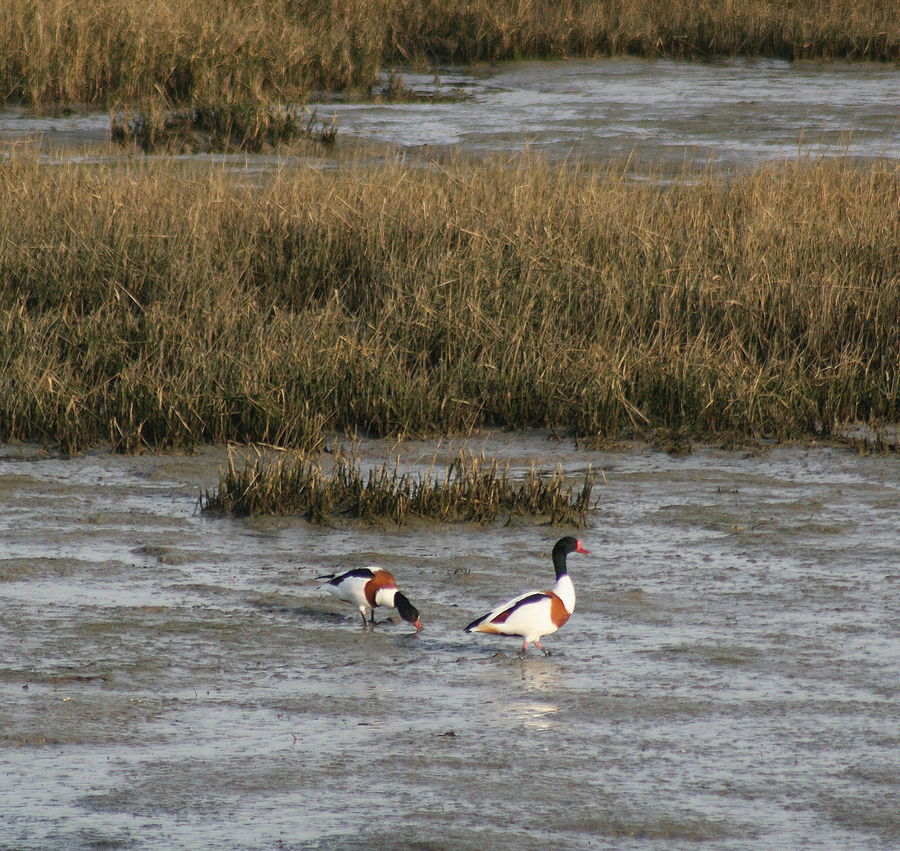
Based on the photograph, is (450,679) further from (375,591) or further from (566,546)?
(566,546)

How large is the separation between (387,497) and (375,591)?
1514 millimetres

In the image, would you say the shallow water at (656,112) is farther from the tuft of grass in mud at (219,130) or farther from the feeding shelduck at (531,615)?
the feeding shelduck at (531,615)

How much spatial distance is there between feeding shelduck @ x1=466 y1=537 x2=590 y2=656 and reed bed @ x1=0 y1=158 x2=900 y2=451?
116 inches

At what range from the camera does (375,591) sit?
560cm

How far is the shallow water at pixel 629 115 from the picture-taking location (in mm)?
16359

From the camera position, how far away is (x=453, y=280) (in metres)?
9.75

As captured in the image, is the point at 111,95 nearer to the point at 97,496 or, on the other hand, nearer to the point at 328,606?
the point at 97,496

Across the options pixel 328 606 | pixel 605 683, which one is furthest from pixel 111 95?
pixel 605 683

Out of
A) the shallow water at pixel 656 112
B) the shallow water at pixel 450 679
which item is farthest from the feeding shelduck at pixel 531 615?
the shallow water at pixel 656 112

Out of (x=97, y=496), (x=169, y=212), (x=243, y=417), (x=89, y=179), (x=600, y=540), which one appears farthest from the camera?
(x=89, y=179)

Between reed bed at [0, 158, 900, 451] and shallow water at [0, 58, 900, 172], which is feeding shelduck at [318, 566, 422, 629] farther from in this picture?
shallow water at [0, 58, 900, 172]

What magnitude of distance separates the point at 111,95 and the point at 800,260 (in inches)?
409

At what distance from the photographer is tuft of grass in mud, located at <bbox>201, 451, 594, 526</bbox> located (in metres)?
7.09

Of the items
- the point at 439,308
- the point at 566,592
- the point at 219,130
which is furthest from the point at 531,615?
the point at 219,130
